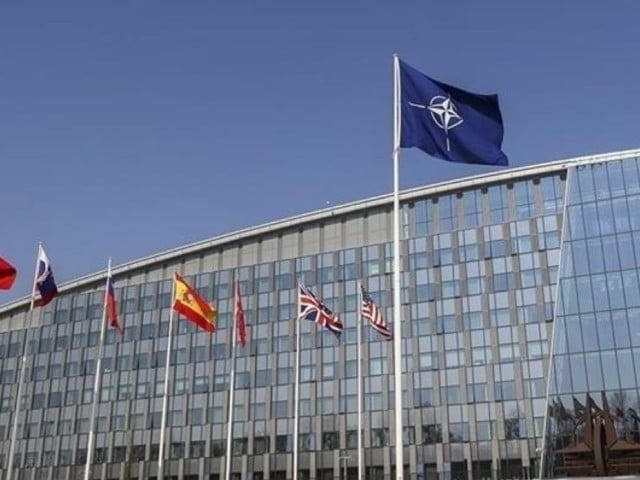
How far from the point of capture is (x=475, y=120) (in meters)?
21.4

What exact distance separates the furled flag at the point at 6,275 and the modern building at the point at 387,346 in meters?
46.5

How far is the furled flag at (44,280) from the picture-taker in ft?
125

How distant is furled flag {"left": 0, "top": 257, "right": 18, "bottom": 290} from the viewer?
3119 centimetres

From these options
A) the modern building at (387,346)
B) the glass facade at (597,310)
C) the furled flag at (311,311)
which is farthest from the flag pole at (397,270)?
the glass facade at (597,310)

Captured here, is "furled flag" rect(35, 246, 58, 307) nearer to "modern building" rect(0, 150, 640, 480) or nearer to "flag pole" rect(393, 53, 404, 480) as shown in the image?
"flag pole" rect(393, 53, 404, 480)

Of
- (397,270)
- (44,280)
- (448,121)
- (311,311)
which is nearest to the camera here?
(397,270)

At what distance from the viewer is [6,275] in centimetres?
3134

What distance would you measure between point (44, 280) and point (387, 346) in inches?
1862

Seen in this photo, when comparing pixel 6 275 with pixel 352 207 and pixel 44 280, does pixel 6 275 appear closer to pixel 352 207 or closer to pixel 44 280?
pixel 44 280

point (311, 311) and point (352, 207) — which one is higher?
point (352, 207)

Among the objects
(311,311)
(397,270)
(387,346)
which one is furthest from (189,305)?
(387,346)

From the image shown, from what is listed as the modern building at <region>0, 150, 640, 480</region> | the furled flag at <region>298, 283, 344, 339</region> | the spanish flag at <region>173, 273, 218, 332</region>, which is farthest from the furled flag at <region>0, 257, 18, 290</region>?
the modern building at <region>0, 150, 640, 480</region>

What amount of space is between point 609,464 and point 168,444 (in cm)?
5076

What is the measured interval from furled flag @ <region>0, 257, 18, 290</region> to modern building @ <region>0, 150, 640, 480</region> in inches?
1831
